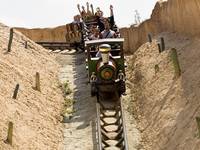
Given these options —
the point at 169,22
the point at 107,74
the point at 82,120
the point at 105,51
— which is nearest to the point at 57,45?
the point at 169,22


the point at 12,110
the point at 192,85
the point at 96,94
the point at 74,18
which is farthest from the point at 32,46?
the point at 192,85

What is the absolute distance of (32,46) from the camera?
22.1m

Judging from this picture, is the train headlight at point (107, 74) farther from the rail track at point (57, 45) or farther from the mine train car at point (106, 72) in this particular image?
the rail track at point (57, 45)

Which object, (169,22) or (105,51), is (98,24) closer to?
(169,22)

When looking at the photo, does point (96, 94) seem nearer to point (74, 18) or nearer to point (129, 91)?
point (129, 91)

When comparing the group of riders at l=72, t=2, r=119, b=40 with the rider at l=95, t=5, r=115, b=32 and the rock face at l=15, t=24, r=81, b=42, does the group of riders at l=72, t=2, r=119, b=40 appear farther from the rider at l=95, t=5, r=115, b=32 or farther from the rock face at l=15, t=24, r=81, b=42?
the rock face at l=15, t=24, r=81, b=42

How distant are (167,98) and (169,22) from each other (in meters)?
7.80

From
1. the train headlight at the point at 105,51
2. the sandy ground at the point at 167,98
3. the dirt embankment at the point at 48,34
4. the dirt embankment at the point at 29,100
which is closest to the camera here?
the sandy ground at the point at 167,98

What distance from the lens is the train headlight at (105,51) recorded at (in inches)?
605

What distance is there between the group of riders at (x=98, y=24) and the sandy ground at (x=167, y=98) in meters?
1.91

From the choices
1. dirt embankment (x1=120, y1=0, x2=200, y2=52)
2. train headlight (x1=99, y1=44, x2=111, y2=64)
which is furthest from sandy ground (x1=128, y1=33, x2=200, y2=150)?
train headlight (x1=99, y1=44, x2=111, y2=64)

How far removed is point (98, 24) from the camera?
2281 centimetres

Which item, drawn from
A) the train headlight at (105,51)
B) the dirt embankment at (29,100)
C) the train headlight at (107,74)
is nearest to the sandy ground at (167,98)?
the train headlight at (107,74)

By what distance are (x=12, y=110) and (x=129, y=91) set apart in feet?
17.1
